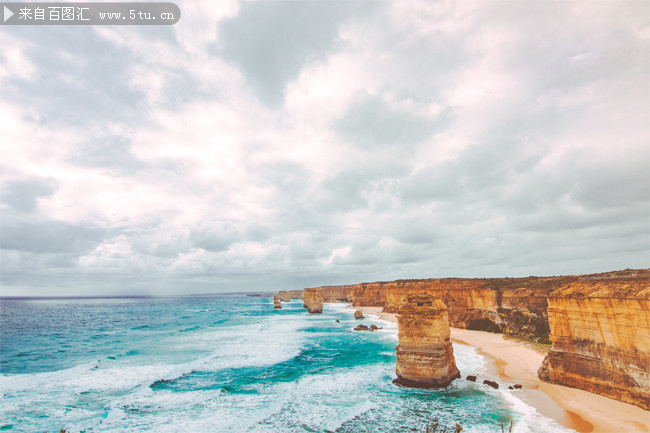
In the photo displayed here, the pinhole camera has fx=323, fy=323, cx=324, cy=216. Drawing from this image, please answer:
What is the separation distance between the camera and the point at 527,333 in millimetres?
37031

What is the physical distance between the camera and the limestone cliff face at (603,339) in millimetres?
15367

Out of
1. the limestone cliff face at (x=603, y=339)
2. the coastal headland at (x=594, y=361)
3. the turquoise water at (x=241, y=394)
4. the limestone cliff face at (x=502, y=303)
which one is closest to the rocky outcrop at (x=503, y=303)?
the limestone cliff face at (x=502, y=303)

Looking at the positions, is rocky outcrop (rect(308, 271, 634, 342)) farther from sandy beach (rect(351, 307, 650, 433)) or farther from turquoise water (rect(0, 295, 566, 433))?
turquoise water (rect(0, 295, 566, 433))

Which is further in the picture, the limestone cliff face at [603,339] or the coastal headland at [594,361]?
the limestone cliff face at [603,339]

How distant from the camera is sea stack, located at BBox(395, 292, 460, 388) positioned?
19906 millimetres

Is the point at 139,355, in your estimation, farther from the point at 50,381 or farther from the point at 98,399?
the point at 98,399

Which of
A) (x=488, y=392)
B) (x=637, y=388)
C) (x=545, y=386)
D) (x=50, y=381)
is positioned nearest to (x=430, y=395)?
(x=488, y=392)

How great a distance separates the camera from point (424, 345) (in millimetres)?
20125

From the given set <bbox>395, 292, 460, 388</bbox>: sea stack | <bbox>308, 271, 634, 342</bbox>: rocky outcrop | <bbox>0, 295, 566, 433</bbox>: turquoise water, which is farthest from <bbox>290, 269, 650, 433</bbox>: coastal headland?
<bbox>308, 271, 634, 342</bbox>: rocky outcrop

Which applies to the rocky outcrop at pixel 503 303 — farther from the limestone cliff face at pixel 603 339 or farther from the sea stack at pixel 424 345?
the limestone cliff face at pixel 603 339

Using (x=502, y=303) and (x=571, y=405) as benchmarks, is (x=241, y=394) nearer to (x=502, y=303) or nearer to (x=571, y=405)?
(x=571, y=405)

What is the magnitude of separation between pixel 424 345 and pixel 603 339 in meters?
9.20

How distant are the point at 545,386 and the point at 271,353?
23706 mm

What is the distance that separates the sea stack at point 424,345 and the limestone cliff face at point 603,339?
6.49m
